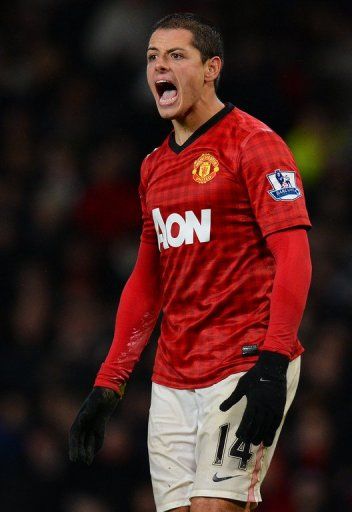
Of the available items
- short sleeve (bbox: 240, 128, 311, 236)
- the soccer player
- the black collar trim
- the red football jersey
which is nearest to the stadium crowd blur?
the soccer player

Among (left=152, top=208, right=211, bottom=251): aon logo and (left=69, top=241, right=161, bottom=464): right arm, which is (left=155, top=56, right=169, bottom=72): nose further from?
(left=69, top=241, right=161, bottom=464): right arm

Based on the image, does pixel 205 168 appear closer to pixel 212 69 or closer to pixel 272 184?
pixel 272 184

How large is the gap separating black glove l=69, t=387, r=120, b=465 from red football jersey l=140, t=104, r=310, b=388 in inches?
10.3

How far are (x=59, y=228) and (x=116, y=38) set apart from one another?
1.78m

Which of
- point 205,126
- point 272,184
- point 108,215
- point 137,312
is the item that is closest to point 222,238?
point 272,184

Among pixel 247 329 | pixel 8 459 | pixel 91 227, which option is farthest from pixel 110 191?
pixel 247 329

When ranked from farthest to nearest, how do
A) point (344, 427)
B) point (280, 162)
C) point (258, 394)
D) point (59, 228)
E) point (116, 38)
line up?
point (116, 38), point (59, 228), point (344, 427), point (280, 162), point (258, 394)

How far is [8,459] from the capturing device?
6.21 meters

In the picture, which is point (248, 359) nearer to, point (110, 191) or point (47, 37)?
point (110, 191)

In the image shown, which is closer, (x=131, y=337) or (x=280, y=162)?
(x=280, y=162)

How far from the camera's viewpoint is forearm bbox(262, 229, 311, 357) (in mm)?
3436

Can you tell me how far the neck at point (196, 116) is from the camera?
154 inches

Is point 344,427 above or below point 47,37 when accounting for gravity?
below

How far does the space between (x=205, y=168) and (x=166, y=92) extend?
1.26ft
